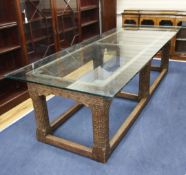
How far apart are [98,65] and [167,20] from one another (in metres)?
2.41

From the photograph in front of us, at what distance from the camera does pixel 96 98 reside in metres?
1.67

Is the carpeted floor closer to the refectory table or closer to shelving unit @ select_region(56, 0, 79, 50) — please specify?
the refectory table

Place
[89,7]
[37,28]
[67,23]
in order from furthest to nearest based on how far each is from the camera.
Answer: [89,7] → [67,23] → [37,28]

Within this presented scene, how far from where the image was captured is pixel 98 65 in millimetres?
2168

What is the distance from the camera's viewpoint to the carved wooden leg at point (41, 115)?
1.99 metres

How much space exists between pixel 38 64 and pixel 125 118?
1.03m

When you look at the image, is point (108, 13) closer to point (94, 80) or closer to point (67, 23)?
point (67, 23)

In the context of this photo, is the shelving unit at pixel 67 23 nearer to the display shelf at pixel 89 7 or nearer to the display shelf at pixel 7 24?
the display shelf at pixel 89 7

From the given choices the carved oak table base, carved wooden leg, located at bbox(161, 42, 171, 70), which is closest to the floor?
the carved oak table base

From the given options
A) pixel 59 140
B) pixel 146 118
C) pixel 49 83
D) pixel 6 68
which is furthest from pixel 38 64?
pixel 146 118

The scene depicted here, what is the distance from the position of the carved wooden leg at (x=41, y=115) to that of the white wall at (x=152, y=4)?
129 inches

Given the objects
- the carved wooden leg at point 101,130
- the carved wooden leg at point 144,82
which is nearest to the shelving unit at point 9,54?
the carved wooden leg at point 101,130

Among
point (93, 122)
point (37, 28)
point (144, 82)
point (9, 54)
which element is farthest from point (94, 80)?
point (37, 28)

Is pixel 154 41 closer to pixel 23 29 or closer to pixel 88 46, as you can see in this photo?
pixel 88 46
